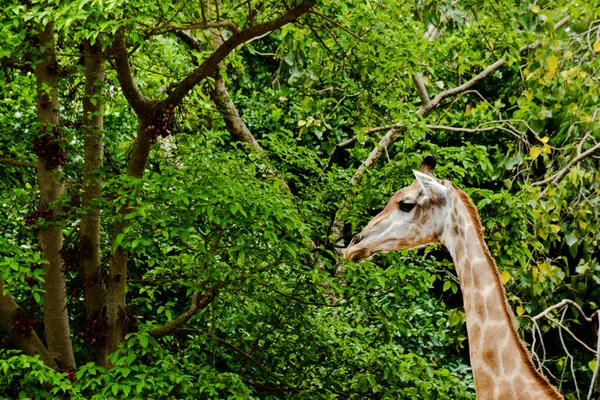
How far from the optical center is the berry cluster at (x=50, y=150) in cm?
718

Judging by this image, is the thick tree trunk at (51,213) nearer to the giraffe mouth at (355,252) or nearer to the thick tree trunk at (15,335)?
the thick tree trunk at (15,335)

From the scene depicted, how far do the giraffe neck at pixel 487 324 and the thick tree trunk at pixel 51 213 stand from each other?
12.2 ft

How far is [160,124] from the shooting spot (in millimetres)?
6828

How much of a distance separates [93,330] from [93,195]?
1.11 meters

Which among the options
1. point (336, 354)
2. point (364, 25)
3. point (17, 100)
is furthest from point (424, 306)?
point (17, 100)

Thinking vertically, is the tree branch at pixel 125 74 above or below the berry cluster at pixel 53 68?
below

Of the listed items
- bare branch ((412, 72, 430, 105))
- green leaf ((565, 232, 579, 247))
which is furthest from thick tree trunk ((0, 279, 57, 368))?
bare branch ((412, 72, 430, 105))

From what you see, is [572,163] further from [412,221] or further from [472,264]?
[472,264]

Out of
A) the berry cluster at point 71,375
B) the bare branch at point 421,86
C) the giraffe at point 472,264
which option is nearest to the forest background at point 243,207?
the berry cluster at point 71,375

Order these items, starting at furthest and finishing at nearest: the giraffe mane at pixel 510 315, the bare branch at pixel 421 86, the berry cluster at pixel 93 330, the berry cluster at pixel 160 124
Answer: the bare branch at pixel 421 86, the berry cluster at pixel 93 330, the berry cluster at pixel 160 124, the giraffe mane at pixel 510 315

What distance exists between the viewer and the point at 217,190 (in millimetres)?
6328

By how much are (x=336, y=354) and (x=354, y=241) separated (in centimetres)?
296

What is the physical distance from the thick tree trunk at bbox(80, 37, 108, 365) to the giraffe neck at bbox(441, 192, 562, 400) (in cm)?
363

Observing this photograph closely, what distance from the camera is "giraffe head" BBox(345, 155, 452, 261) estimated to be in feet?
15.6
